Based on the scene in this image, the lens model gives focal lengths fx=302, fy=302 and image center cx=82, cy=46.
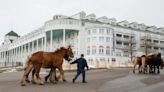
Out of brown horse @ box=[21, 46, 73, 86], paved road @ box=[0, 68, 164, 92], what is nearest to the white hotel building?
Result: paved road @ box=[0, 68, 164, 92]

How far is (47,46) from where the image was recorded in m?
101

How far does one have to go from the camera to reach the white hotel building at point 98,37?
89.0 metres

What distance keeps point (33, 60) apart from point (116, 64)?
127 feet

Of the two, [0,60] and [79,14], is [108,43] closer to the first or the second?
[79,14]

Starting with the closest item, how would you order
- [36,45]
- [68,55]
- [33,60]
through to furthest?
[33,60] → [68,55] → [36,45]

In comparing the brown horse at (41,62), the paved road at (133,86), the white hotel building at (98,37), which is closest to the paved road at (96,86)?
the paved road at (133,86)

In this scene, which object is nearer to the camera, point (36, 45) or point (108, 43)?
point (108, 43)

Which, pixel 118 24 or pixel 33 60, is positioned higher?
pixel 118 24

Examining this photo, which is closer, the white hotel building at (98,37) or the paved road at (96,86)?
the paved road at (96,86)

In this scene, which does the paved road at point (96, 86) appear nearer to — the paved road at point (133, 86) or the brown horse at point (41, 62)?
the paved road at point (133, 86)

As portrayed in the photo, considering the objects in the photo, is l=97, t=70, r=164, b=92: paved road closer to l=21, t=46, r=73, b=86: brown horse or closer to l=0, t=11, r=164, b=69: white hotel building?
l=21, t=46, r=73, b=86: brown horse

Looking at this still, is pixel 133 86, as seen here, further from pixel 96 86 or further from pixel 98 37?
pixel 98 37

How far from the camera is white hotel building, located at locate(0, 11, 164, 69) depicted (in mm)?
89000

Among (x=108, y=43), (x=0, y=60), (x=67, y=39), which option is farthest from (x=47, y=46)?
(x=0, y=60)
